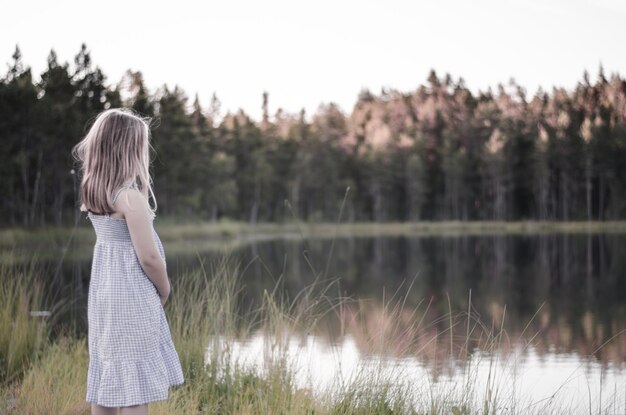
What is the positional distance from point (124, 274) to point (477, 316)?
9.69 metres

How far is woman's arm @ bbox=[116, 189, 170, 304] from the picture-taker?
2607 mm

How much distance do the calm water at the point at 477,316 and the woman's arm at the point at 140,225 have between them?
1537mm

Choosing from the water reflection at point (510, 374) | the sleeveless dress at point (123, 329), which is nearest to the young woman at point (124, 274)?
the sleeveless dress at point (123, 329)

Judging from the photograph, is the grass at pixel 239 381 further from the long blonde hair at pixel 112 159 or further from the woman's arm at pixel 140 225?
the long blonde hair at pixel 112 159

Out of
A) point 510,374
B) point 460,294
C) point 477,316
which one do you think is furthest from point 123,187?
point 460,294

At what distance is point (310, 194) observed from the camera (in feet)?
215

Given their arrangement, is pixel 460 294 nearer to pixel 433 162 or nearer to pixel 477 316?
pixel 477 316

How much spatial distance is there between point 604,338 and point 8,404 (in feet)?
27.6

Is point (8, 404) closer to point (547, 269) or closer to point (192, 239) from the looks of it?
point (547, 269)

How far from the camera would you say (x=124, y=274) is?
273 centimetres

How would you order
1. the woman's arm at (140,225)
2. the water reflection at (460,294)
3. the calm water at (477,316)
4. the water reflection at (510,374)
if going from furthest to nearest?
1. the water reflection at (460,294)
2. the water reflection at (510,374)
3. the calm water at (477,316)
4. the woman's arm at (140,225)

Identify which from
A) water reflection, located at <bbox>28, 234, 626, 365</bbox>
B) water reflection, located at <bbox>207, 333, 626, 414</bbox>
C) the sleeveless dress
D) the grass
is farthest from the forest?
the sleeveless dress

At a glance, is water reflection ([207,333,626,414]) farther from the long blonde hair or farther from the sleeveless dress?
the long blonde hair

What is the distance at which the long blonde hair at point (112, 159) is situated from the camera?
8.75 feet
